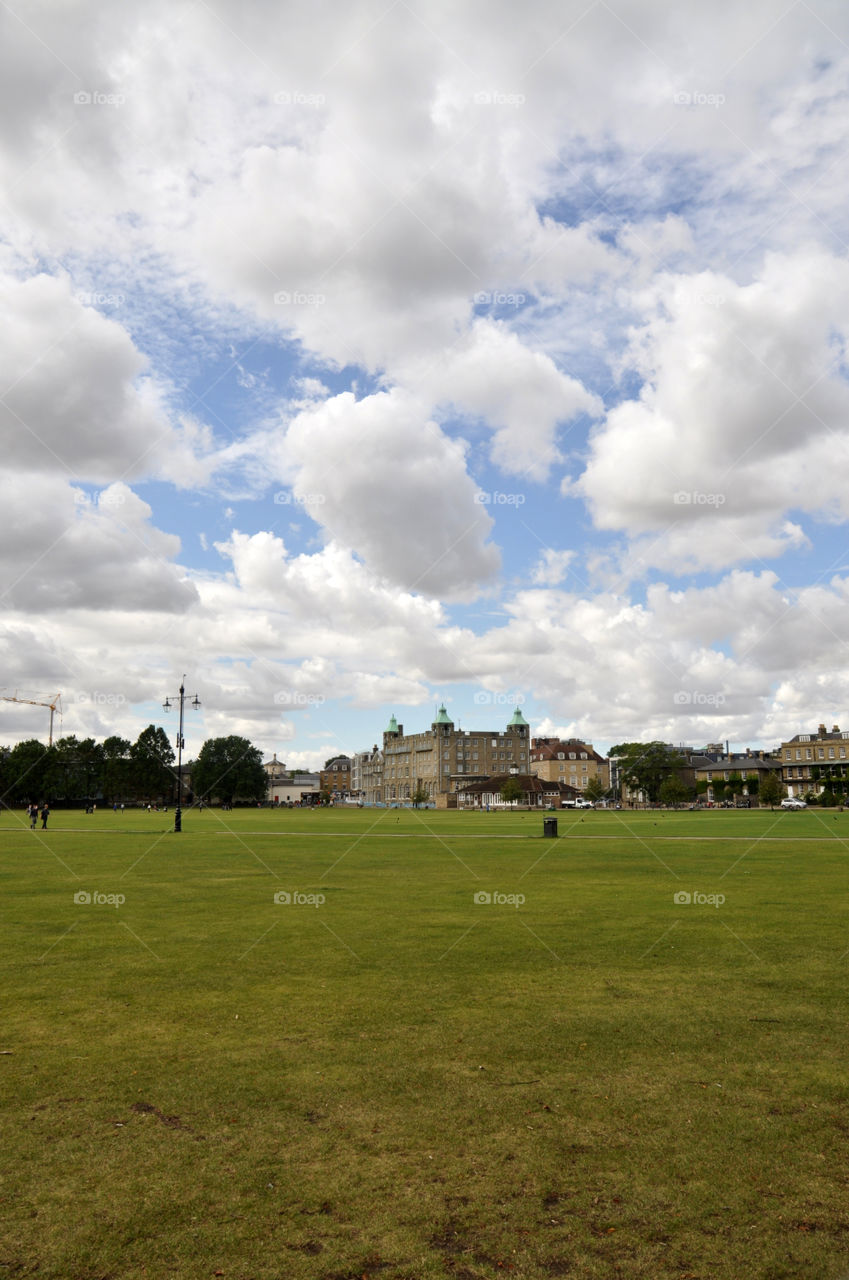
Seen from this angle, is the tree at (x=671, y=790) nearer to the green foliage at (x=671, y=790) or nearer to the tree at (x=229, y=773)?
the green foliage at (x=671, y=790)

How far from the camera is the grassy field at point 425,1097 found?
5.18 meters

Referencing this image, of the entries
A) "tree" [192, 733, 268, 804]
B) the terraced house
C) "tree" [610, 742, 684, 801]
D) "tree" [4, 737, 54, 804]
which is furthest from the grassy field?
the terraced house

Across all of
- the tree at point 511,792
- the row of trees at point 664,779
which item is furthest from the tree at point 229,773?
the row of trees at point 664,779

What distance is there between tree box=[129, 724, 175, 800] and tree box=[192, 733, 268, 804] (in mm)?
8347

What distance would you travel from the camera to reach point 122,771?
145 meters

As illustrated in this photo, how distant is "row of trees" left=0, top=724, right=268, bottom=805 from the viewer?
136 m

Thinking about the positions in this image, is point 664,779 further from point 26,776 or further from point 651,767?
point 26,776

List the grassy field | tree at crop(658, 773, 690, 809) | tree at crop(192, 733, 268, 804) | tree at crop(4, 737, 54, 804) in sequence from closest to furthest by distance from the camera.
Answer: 1. the grassy field
2. tree at crop(4, 737, 54, 804)
3. tree at crop(658, 773, 690, 809)
4. tree at crop(192, 733, 268, 804)

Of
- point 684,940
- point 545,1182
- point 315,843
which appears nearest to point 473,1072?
point 545,1182

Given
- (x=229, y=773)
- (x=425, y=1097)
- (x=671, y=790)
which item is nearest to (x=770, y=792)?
(x=671, y=790)

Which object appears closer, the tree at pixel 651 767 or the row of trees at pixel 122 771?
the row of trees at pixel 122 771

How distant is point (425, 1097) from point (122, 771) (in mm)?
148423

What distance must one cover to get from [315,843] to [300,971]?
28.1m

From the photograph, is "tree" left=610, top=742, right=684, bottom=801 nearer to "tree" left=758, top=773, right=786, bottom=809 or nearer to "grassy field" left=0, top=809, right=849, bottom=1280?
"tree" left=758, top=773, right=786, bottom=809
